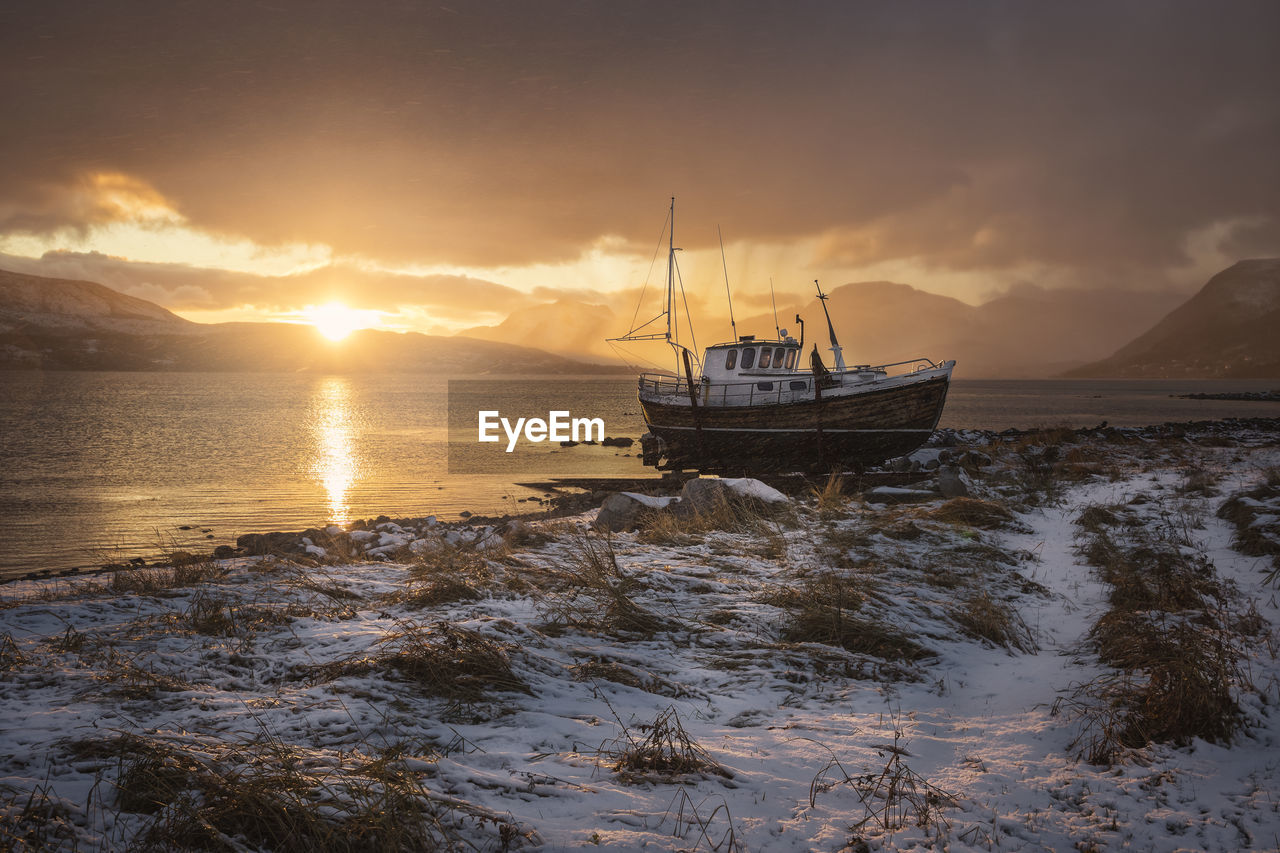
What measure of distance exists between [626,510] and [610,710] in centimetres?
799

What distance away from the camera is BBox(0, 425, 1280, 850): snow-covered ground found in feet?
9.14

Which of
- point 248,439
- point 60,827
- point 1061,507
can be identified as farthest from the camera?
point 248,439

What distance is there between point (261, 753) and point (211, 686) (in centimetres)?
142

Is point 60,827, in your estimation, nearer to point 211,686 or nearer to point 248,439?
point 211,686

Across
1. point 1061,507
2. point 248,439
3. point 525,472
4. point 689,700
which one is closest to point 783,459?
point 525,472

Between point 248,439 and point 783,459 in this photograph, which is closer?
point 783,459

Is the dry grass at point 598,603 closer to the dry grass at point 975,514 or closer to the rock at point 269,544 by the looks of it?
the dry grass at point 975,514

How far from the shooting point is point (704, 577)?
7.39 m

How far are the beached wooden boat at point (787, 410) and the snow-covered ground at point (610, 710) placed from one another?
16.9m

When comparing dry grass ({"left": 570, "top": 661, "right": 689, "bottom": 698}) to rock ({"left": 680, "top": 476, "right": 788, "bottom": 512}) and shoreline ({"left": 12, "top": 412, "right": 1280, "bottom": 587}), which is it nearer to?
shoreline ({"left": 12, "top": 412, "right": 1280, "bottom": 587})

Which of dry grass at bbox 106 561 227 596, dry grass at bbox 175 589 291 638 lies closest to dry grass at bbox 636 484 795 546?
dry grass at bbox 175 589 291 638

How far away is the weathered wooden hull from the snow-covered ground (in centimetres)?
1683

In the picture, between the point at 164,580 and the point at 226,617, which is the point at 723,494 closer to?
the point at 226,617

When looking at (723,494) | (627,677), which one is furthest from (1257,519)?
(627,677)
